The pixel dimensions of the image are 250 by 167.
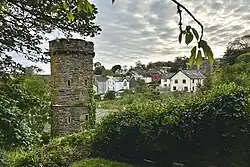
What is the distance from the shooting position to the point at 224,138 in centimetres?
660

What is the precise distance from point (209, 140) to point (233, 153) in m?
0.58

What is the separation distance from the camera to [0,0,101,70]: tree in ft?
17.1

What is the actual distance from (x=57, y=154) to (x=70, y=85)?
194 inches

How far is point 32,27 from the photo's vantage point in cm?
596

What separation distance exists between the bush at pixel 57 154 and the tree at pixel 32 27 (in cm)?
367

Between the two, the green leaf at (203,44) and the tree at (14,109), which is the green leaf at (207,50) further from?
the tree at (14,109)

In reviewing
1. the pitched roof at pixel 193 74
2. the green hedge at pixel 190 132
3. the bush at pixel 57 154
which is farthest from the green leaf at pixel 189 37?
the pitched roof at pixel 193 74

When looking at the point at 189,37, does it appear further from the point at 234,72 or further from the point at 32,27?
the point at 234,72

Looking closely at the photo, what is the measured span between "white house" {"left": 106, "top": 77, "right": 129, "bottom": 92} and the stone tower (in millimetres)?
31436

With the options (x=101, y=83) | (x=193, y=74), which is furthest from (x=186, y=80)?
(x=101, y=83)

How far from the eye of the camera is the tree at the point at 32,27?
5.21 metres

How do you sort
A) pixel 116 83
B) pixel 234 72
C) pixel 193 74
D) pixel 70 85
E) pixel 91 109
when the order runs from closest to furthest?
pixel 70 85 → pixel 91 109 → pixel 234 72 → pixel 193 74 → pixel 116 83

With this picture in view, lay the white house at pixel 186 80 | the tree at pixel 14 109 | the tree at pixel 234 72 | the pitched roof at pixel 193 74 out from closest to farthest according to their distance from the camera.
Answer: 1. the tree at pixel 14 109
2. the tree at pixel 234 72
3. the pitched roof at pixel 193 74
4. the white house at pixel 186 80

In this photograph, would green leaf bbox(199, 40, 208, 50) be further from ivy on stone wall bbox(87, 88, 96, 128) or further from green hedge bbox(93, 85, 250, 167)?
ivy on stone wall bbox(87, 88, 96, 128)
